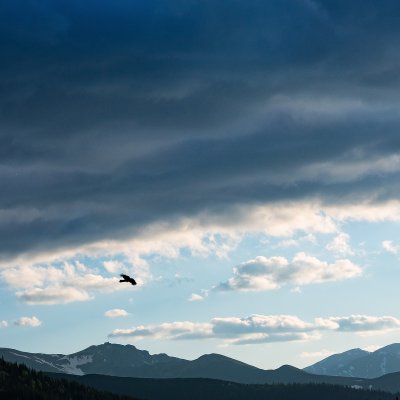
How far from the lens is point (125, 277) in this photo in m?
113
